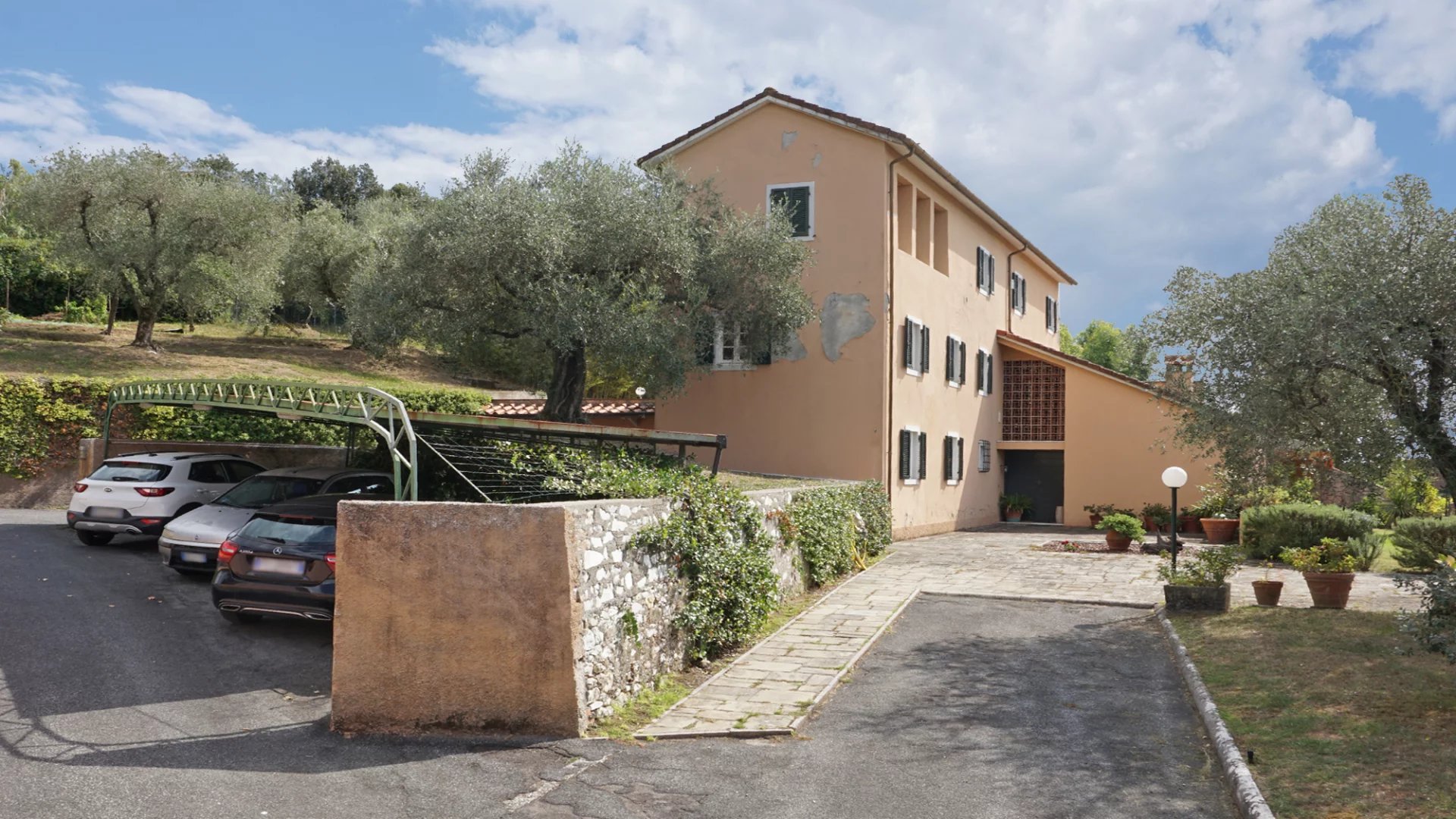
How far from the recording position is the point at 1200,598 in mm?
12984

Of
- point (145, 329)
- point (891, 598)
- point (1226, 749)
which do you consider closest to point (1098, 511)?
point (891, 598)

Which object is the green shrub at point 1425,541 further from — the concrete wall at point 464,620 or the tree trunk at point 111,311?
the tree trunk at point 111,311

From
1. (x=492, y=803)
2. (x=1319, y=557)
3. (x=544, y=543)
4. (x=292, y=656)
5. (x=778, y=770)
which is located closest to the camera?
(x=492, y=803)

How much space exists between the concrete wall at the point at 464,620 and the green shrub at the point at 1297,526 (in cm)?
1481

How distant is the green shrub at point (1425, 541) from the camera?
16.0 metres

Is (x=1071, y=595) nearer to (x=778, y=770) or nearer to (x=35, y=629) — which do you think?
(x=778, y=770)

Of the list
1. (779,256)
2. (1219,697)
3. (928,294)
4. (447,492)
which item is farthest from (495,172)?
(1219,697)

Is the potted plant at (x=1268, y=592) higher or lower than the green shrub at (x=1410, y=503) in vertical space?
lower

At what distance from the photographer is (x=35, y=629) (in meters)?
10.2

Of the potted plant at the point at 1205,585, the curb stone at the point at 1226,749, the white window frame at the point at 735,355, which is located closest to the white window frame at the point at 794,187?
the white window frame at the point at 735,355

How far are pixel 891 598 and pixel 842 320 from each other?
8.45m

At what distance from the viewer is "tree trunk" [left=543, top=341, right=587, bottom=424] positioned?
20.0 meters

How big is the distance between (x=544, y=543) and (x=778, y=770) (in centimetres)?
232

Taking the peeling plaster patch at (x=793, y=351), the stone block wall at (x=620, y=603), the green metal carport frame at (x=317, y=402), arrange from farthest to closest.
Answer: the peeling plaster patch at (x=793, y=351)
the green metal carport frame at (x=317, y=402)
the stone block wall at (x=620, y=603)
